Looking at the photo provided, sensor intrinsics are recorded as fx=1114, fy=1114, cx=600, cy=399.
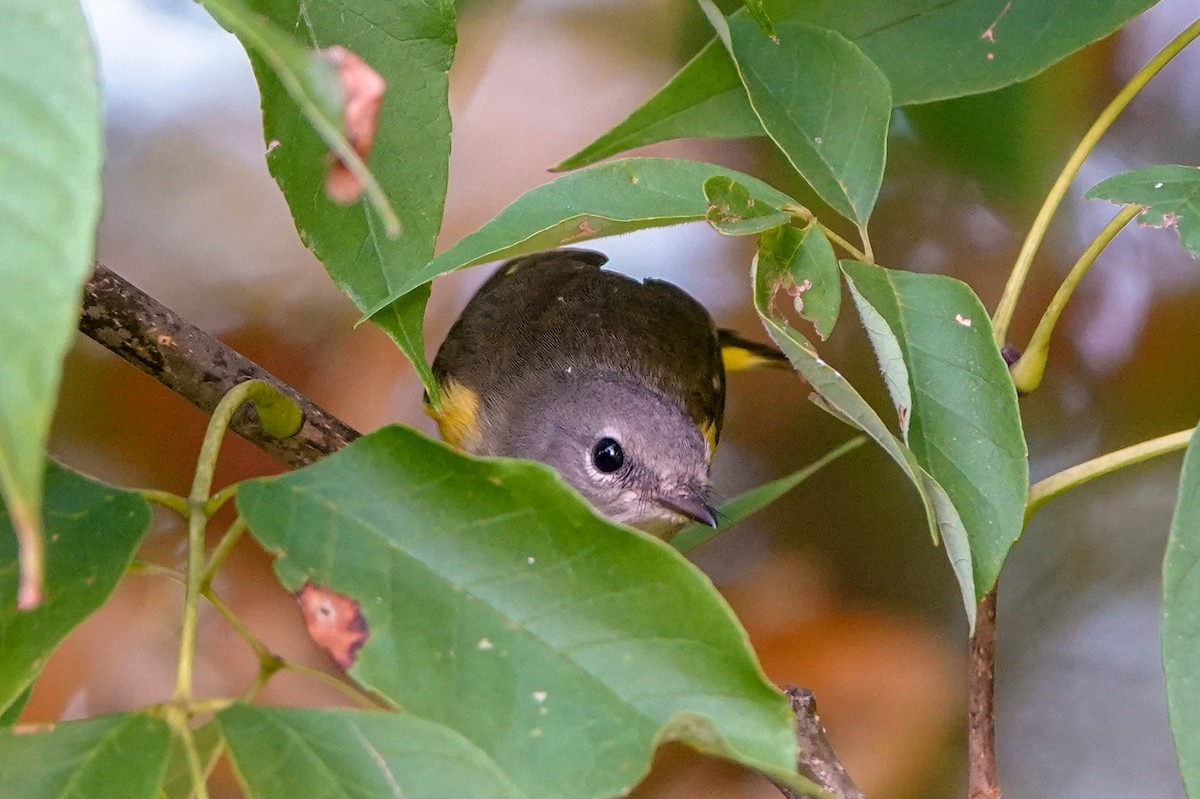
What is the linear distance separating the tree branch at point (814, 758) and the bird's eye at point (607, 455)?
69 centimetres

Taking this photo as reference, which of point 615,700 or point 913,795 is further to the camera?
point 913,795

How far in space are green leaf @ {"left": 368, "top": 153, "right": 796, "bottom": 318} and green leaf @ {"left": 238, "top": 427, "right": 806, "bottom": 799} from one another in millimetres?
191

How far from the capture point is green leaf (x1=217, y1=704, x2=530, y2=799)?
568 mm

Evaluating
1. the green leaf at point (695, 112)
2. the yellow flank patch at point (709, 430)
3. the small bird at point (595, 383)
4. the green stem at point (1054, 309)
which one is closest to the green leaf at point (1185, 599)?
the green stem at point (1054, 309)

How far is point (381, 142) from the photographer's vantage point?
2.77 feet

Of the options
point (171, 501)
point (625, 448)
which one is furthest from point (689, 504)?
point (171, 501)

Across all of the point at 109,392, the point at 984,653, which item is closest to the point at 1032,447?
the point at 984,653

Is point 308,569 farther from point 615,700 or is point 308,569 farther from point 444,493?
point 615,700

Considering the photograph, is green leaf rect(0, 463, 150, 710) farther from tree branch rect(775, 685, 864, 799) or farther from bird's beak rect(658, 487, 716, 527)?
bird's beak rect(658, 487, 716, 527)

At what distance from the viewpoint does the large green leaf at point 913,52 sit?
3.40ft

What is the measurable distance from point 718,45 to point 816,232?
0.32 metres

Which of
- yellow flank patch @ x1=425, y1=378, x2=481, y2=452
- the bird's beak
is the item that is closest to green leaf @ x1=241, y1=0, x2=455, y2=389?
the bird's beak

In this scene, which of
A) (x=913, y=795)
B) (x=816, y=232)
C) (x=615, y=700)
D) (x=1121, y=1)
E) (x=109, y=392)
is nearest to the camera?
(x=615, y=700)

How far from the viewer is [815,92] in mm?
937
